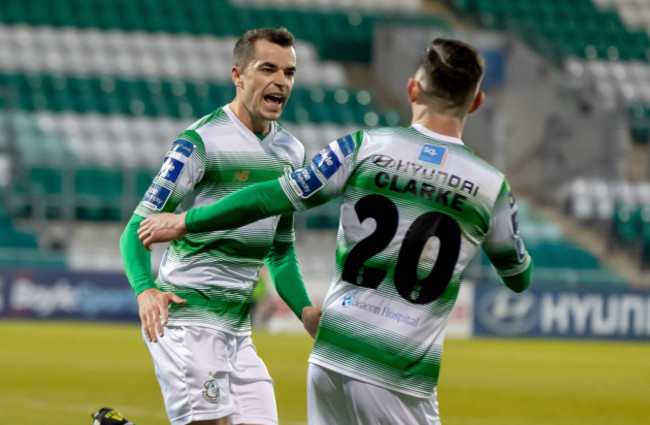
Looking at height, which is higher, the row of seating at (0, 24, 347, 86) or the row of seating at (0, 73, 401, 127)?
the row of seating at (0, 24, 347, 86)

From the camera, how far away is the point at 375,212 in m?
3.66

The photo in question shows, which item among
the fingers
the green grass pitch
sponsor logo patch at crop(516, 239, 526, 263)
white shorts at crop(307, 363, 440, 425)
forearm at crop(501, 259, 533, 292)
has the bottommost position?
the green grass pitch

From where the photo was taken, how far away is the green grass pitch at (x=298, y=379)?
33.0 ft

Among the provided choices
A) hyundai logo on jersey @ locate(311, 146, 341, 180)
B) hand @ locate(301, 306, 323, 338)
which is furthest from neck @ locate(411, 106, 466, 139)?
hand @ locate(301, 306, 323, 338)

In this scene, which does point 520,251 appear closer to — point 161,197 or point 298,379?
point 161,197

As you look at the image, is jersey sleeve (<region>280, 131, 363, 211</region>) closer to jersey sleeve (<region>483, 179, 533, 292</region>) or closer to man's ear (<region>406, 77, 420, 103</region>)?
man's ear (<region>406, 77, 420, 103</region>)

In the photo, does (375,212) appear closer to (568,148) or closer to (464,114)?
(464,114)

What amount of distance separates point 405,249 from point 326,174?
1.19 feet

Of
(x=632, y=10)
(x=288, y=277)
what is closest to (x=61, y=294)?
(x=288, y=277)

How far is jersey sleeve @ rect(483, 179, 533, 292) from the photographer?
382 centimetres

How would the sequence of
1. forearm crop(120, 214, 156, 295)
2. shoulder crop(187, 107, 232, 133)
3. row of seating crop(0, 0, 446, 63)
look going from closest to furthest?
forearm crop(120, 214, 156, 295)
shoulder crop(187, 107, 232, 133)
row of seating crop(0, 0, 446, 63)

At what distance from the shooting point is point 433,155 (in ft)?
12.1

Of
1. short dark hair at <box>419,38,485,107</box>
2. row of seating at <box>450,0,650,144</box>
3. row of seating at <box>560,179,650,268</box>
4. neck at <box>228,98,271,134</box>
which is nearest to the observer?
short dark hair at <box>419,38,485,107</box>

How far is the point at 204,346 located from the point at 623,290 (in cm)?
1721
